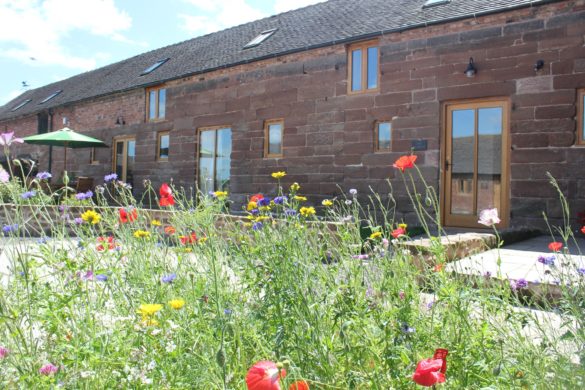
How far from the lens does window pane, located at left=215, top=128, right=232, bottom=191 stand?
39.0 feet

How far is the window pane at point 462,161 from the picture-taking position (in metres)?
8.14

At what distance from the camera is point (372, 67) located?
9.48 m

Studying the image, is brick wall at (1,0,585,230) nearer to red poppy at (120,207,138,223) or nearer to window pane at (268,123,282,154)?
window pane at (268,123,282,154)

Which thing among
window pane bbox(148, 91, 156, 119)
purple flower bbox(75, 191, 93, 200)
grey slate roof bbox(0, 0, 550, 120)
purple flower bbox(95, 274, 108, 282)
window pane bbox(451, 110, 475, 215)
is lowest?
purple flower bbox(95, 274, 108, 282)

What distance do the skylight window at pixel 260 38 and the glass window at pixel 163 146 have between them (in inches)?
136

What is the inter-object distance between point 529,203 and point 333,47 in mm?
4933

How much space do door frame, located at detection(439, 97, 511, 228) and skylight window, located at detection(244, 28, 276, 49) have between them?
19.0 feet

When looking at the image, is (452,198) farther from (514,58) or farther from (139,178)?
(139,178)

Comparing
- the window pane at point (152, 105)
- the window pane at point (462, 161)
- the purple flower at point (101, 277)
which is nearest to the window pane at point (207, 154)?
the window pane at point (152, 105)

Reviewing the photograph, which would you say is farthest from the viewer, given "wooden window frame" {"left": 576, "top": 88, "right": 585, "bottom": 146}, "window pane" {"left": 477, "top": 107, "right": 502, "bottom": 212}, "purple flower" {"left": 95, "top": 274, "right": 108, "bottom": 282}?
"window pane" {"left": 477, "top": 107, "right": 502, "bottom": 212}

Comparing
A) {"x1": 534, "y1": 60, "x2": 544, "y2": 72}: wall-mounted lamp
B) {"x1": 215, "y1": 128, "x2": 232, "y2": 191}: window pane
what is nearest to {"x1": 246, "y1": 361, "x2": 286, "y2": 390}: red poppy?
{"x1": 534, "y1": 60, "x2": 544, "y2": 72}: wall-mounted lamp

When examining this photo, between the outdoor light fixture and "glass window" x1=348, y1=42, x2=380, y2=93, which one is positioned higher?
"glass window" x1=348, y1=42, x2=380, y2=93

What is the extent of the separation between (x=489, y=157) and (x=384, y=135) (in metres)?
2.00

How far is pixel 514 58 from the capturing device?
302 inches
